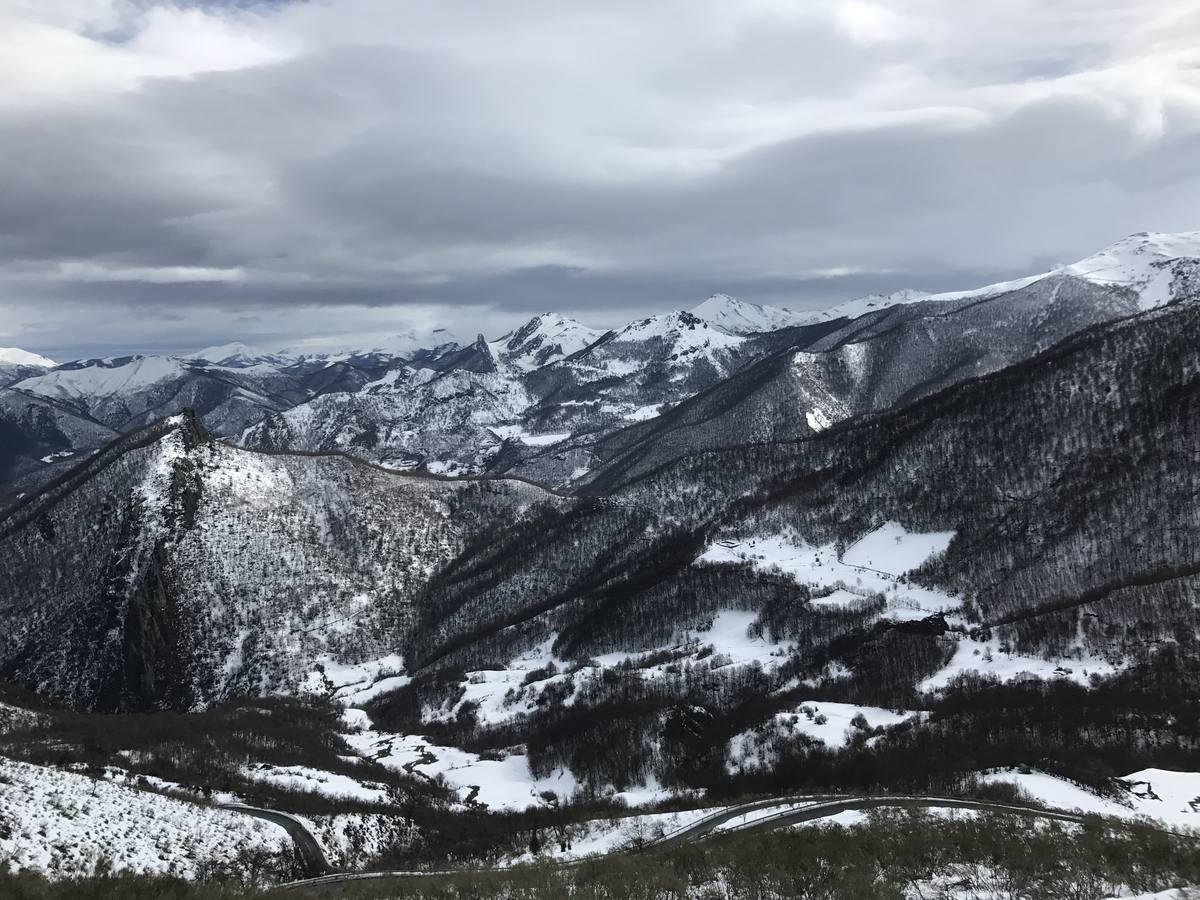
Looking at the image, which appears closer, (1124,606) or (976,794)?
(976,794)

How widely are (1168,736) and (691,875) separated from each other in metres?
86.7

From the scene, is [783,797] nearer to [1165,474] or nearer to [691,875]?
[691,875]

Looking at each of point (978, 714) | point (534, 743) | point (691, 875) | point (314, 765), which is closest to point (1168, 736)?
point (978, 714)

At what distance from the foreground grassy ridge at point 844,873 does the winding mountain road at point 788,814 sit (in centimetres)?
869

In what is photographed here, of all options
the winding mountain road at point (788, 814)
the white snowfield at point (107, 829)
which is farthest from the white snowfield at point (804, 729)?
the white snowfield at point (107, 829)

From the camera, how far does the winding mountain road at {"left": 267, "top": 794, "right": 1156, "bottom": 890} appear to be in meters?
60.0

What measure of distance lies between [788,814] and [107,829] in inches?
2199

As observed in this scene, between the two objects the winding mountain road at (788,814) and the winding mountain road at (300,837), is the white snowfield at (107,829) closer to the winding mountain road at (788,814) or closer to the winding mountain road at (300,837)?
the winding mountain road at (300,837)

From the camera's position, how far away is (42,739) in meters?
109

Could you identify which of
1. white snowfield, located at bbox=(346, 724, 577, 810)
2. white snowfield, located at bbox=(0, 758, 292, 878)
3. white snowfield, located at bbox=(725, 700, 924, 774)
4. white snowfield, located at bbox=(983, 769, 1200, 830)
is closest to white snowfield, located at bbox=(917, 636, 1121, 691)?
white snowfield, located at bbox=(725, 700, 924, 774)

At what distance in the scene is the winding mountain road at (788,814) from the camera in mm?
60031

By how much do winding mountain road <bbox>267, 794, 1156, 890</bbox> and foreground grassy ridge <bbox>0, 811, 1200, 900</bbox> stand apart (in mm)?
8689

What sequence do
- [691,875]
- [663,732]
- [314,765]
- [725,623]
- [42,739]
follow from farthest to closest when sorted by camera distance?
[725,623]
[663,732]
[314,765]
[42,739]
[691,875]

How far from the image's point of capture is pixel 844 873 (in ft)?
136
